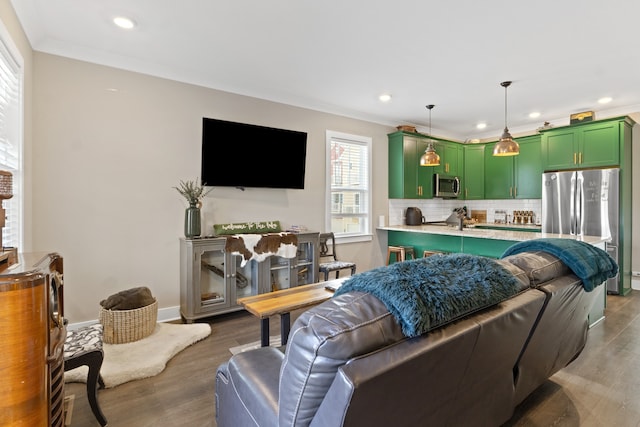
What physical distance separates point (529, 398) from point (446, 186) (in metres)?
4.34

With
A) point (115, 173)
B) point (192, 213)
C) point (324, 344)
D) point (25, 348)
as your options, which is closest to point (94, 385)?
point (25, 348)

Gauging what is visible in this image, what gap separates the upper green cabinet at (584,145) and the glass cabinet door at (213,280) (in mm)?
5039

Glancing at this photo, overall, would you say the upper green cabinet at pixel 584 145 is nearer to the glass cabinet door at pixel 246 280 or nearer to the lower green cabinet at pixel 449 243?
the lower green cabinet at pixel 449 243

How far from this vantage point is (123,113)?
3.17 m

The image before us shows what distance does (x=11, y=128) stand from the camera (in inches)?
92.1

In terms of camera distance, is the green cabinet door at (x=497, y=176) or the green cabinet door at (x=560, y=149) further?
the green cabinet door at (x=497, y=176)

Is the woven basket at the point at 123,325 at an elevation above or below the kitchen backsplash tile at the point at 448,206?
below

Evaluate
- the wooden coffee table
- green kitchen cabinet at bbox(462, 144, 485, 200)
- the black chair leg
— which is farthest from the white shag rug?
green kitchen cabinet at bbox(462, 144, 485, 200)

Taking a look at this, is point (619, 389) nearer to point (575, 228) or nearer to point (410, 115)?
point (575, 228)

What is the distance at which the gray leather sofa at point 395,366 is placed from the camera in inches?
33.2

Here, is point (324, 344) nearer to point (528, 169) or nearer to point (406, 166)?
point (406, 166)

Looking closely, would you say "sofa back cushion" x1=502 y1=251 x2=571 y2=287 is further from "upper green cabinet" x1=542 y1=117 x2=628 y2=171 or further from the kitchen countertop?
"upper green cabinet" x1=542 y1=117 x2=628 y2=171

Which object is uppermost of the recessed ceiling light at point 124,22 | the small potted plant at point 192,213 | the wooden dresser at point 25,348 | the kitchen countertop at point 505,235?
the recessed ceiling light at point 124,22

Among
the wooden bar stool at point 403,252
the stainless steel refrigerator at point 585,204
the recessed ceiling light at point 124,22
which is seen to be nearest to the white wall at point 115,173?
the recessed ceiling light at point 124,22
